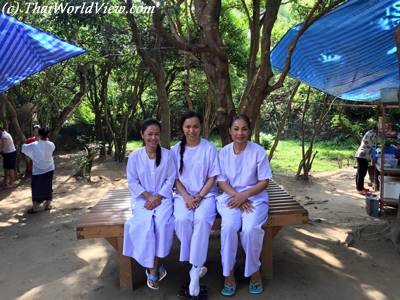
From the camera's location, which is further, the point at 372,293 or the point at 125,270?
the point at 125,270

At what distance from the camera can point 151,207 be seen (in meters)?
3.60

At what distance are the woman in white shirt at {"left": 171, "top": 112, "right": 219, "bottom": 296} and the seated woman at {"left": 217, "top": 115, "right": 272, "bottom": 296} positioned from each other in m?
0.11

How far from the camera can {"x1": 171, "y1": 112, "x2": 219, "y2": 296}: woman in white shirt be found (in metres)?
3.42

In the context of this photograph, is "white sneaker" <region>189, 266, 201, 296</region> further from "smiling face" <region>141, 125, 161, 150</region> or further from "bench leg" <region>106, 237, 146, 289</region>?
"smiling face" <region>141, 125, 161, 150</region>

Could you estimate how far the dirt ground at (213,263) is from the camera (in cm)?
355

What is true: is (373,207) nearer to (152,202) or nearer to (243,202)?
(243,202)

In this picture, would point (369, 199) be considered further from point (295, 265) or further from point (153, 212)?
point (153, 212)

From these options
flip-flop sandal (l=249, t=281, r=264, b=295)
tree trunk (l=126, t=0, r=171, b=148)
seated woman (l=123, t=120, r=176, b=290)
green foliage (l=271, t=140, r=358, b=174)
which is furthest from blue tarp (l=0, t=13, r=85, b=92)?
green foliage (l=271, t=140, r=358, b=174)

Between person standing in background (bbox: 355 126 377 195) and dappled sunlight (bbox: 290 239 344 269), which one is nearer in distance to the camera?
dappled sunlight (bbox: 290 239 344 269)

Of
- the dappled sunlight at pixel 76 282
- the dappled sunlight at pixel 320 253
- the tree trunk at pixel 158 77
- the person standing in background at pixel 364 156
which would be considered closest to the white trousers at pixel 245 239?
the dappled sunlight at pixel 320 253

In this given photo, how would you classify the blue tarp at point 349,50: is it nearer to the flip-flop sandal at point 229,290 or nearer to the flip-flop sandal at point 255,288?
the flip-flop sandal at point 255,288

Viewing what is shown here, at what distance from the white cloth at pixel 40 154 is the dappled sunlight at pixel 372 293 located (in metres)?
5.30

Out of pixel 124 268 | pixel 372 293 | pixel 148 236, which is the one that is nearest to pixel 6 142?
pixel 124 268

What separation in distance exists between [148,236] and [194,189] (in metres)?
0.63
